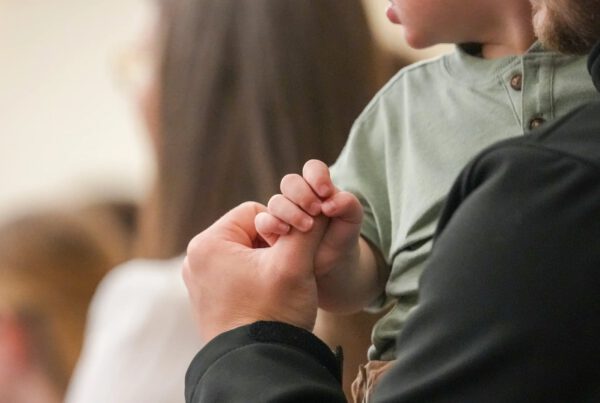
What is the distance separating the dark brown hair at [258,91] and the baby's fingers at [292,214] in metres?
0.71

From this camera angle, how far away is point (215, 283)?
Result: 0.72 metres

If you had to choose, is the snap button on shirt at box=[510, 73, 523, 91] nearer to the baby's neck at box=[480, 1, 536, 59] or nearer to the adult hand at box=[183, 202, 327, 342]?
the baby's neck at box=[480, 1, 536, 59]

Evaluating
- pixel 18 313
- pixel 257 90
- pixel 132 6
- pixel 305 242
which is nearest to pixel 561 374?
pixel 305 242

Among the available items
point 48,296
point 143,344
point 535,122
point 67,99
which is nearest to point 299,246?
point 535,122

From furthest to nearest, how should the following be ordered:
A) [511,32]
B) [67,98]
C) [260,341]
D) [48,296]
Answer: [67,98] → [48,296] → [511,32] → [260,341]

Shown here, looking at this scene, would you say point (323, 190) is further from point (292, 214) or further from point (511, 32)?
point (511, 32)

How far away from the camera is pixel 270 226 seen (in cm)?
70

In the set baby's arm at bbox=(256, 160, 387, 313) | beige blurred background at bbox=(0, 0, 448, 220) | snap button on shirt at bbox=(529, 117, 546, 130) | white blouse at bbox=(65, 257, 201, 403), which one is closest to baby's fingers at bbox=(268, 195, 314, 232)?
baby's arm at bbox=(256, 160, 387, 313)

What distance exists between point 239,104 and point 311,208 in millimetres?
765

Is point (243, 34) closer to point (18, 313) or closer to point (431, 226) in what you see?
point (431, 226)

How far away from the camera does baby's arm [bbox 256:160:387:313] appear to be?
27.2 inches

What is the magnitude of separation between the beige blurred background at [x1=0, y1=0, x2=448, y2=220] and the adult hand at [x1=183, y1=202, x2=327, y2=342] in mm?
2036

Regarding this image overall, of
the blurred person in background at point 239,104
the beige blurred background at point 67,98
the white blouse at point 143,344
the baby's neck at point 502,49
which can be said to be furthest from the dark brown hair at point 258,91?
the beige blurred background at point 67,98

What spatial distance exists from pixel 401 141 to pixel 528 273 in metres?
0.33
